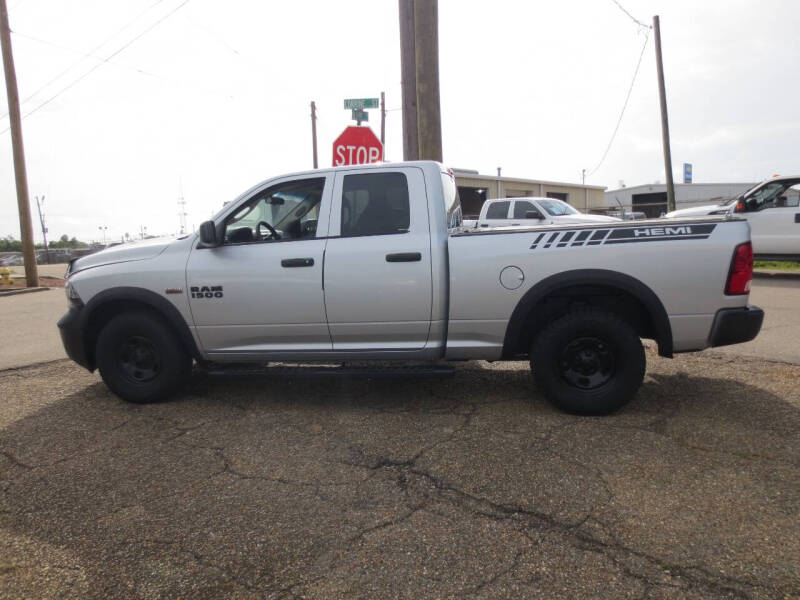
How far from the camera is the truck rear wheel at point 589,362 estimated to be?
3867 millimetres

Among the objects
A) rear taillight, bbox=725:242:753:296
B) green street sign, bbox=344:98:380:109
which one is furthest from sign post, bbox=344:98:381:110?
rear taillight, bbox=725:242:753:296

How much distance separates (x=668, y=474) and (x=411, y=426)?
5.57 ft

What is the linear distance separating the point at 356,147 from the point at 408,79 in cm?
156

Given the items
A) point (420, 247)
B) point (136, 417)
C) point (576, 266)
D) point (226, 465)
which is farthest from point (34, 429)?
point (576, 266)

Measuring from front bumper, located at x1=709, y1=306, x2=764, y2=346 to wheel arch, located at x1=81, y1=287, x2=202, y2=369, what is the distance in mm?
3988

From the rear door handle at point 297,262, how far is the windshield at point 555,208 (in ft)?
36.8

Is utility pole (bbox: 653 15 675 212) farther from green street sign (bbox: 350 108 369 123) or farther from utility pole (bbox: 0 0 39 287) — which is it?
utility pole (bbox: 0 0 39 287)

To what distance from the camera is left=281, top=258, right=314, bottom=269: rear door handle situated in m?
4.23

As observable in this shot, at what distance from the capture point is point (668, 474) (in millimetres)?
3102

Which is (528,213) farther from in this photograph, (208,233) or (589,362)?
(208,233)

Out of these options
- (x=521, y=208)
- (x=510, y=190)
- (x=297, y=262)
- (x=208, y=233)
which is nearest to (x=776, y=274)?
(x=521, y=208)

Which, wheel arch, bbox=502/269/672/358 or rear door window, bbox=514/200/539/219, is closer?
wheel arch, bbox=502/269/672/358

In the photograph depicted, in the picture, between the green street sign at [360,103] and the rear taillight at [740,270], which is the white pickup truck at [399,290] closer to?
the rear taillight at [740,270]

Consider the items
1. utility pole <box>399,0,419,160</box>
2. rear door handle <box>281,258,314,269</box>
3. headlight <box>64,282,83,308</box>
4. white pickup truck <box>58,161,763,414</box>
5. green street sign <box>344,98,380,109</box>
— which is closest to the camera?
white pickup truck <box>58,161,763,414</box>
